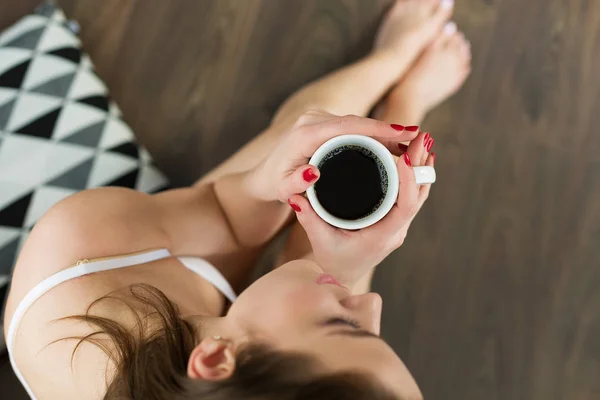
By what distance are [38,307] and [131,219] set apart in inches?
7.7

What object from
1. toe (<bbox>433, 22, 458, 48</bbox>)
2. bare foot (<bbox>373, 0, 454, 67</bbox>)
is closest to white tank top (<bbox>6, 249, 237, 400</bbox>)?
bare foot (<bbox>373, 0, 454, 67</bbox>)

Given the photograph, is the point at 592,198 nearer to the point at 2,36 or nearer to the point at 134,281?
the point at 134,281

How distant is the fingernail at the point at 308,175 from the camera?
0.65 meters

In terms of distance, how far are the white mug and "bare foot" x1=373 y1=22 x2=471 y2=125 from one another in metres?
0.53

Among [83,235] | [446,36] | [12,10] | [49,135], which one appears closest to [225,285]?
[83,235]

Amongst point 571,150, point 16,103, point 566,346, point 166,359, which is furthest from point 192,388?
point 571,150

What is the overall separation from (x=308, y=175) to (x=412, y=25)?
764mm

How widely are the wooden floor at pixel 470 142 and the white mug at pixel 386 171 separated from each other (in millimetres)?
576

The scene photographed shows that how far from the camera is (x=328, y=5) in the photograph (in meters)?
1.28

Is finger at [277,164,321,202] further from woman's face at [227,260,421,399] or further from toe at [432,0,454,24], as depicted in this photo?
toe at [432,0,454,24]

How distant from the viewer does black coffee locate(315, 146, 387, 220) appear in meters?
0.67

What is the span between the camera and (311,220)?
704 millimetres

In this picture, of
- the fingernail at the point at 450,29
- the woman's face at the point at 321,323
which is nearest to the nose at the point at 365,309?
the woman's face at the point at 321,323

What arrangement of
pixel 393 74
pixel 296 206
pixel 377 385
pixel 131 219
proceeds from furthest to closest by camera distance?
pixel 393 74, pixel 131 219, pixel 296 206, pixel 377 385
